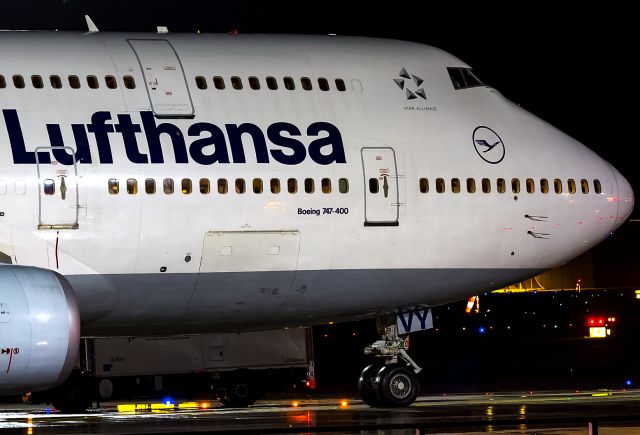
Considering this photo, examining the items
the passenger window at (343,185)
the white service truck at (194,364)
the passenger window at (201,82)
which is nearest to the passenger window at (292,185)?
the passenger window at (343,185)

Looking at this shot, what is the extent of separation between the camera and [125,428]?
65.1ft

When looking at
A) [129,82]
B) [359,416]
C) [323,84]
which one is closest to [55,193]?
[129,82]

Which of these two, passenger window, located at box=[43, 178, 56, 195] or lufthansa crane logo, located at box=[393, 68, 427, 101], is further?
lufthansa crane logo, located at box=[393, 68, 427, 101]

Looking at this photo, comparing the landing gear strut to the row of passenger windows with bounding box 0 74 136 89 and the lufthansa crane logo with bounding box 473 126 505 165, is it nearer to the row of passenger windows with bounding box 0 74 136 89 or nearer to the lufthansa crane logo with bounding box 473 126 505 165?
the lufthansa crane logo with bounding box 473 126 505 165

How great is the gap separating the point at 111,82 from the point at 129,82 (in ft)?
0.88

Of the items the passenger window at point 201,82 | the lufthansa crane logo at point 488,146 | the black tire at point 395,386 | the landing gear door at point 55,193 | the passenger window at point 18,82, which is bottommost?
the black tire at point 395,386

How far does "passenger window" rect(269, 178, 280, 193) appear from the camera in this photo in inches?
825

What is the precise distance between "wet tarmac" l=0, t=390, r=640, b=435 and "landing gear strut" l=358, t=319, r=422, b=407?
9.7 inches

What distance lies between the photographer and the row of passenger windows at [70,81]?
19984 mm

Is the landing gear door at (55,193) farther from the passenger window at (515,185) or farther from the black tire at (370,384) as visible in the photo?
the passenger window at (515,185)

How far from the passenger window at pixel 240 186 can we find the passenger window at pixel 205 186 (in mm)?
441

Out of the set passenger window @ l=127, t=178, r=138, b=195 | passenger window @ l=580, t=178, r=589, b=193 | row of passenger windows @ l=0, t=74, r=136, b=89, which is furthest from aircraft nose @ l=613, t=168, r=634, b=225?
row of passenger windows @ l=0, t=74, r=136, b=89

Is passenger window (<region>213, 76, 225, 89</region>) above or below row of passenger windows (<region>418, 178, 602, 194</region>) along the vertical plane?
above

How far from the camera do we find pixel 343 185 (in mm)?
21312
